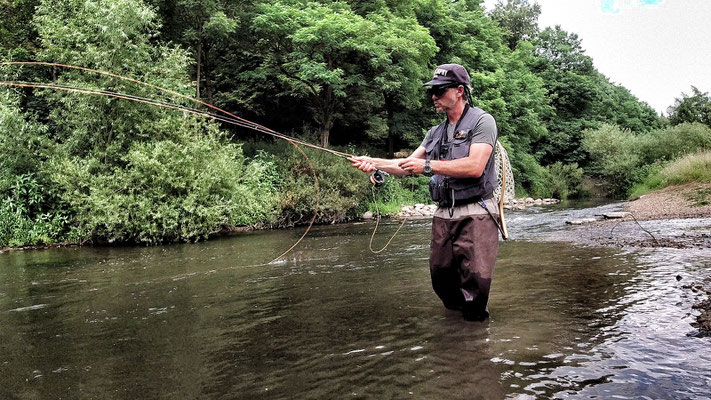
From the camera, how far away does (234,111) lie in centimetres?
2852

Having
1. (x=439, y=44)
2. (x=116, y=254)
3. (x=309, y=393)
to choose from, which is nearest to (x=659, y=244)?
(x=309, y=393)

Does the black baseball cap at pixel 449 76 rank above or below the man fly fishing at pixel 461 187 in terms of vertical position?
above

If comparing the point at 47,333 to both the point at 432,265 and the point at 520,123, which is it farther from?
the point at 520,123

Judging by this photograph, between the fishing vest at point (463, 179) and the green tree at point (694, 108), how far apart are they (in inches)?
1877

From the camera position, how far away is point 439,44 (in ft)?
109

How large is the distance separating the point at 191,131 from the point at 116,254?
549 centimetres

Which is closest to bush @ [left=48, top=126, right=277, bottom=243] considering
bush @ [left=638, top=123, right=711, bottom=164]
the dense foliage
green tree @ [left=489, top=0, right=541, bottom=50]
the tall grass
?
the dense foliage

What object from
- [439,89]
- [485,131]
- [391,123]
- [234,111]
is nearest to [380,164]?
[439,89]

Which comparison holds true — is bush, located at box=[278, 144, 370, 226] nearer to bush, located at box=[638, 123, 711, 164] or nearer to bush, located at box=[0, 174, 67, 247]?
bush, located at box=[0, 174, 67, 247]

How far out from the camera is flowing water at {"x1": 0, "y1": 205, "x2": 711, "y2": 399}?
3.30m

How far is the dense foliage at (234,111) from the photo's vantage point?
50.9ft

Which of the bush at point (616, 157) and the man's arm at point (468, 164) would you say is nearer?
the man's arm at point (468, 164)

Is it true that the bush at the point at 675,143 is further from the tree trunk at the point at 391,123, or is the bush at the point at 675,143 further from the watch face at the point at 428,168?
the watch face at the point at 428,168

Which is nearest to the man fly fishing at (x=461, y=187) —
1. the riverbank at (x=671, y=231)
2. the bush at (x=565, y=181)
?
Answer: the riverbank at (x=671, y=231)
